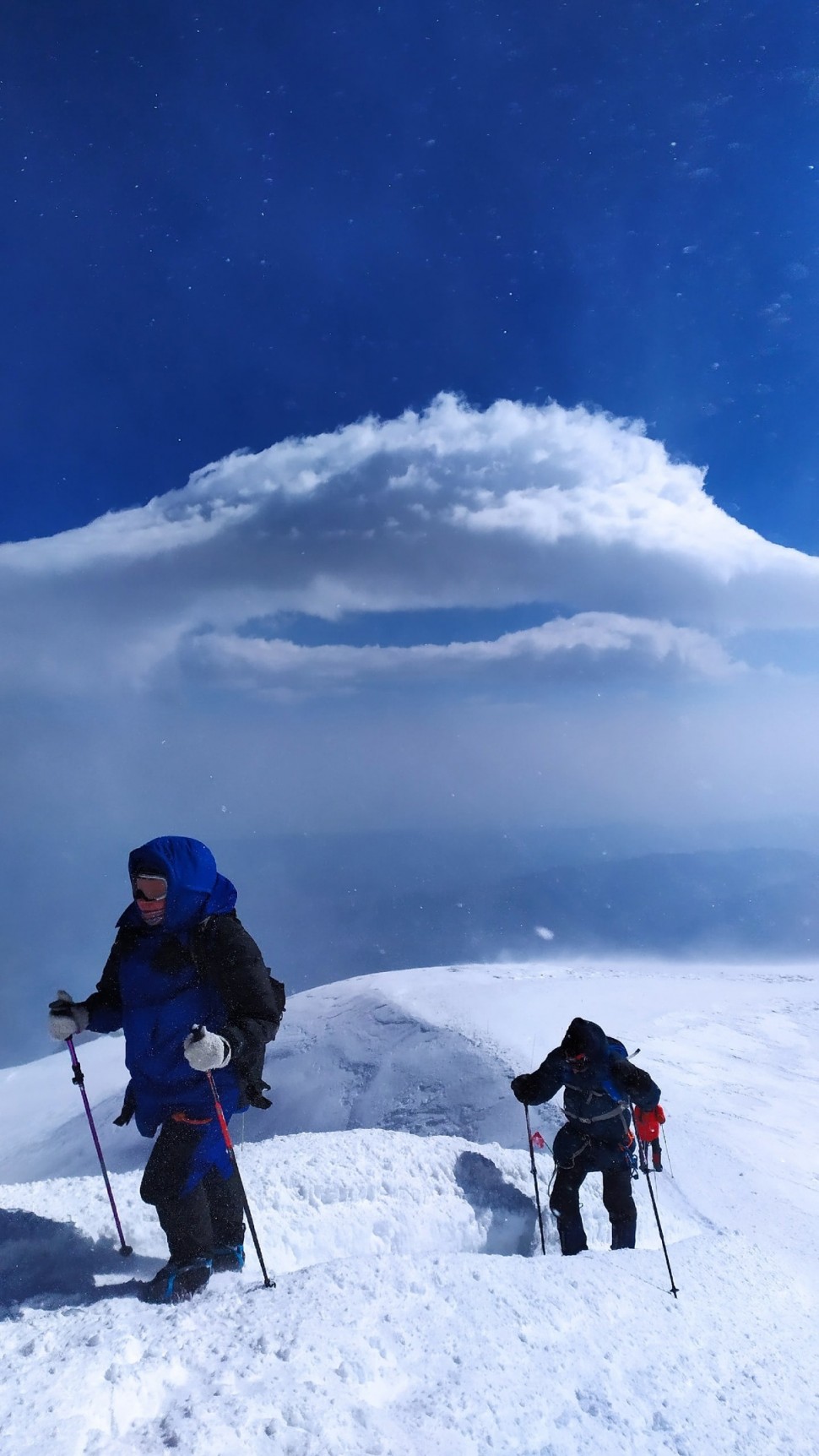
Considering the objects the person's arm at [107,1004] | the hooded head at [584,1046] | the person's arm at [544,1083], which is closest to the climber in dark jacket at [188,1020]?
the person's arm at [107,1004]

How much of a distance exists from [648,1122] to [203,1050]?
13.7 ft

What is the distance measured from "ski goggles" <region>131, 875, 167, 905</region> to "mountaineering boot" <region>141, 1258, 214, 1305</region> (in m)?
2.10

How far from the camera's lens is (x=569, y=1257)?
16.3ft

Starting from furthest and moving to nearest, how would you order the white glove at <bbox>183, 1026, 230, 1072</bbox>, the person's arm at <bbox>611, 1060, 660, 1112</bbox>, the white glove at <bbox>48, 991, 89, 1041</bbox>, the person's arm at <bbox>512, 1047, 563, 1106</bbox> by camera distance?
the person's arm at <bbox>512, 1047, 563, 1106</bbox>
the person's arm at <bbox>611, 1060, 660, 1112</bbox>
the white glove at <bbox>48, 991, 89, 1041</bbox>
the white glove at <bbox>183, 1026, 230, 1072</bbox>

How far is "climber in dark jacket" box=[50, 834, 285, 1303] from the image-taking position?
14.5 feet

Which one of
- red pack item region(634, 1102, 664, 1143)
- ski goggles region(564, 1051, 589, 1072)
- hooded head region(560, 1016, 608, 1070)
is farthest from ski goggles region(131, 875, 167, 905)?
red pack item region(634, 1102, 664, 1143)

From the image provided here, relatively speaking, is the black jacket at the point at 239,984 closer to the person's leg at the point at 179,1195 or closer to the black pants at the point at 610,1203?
the person's leg at the point at 179,1195

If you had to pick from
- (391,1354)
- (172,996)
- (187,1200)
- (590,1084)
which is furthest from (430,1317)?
(590,1084)

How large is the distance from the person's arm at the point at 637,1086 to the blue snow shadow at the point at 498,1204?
1883 mm

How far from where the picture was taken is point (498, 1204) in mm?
7039

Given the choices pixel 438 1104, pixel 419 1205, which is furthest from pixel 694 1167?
pixel 419 1205

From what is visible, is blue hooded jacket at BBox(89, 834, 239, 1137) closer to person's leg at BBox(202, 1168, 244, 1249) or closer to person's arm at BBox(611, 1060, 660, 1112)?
person's leg at BBox(202, 1168, 244, 1249)

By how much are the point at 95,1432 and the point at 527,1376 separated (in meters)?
1.86

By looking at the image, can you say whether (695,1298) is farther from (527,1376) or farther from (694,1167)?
(694,1167)
